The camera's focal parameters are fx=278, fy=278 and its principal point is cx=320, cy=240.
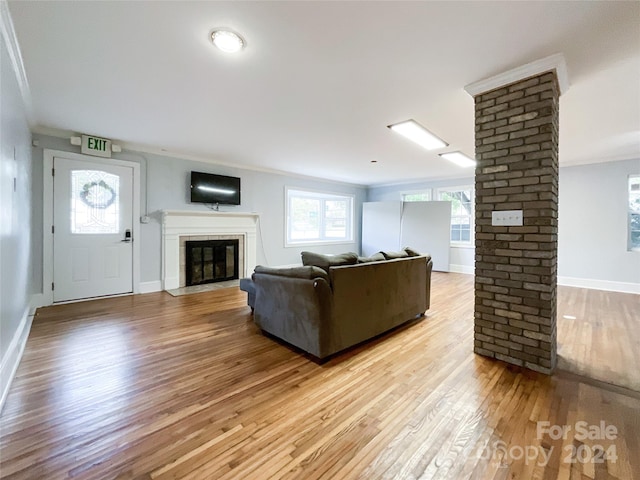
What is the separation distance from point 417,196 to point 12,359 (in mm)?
7851

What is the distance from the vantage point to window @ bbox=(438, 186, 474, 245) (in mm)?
6789

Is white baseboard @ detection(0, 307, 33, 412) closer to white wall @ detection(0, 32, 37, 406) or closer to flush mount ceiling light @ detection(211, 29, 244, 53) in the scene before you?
white wall @ detection(0, 32, 37, 406)

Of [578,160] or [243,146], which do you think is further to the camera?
[578,160]

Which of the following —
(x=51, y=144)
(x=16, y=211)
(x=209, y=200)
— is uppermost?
(x=51, y=144)

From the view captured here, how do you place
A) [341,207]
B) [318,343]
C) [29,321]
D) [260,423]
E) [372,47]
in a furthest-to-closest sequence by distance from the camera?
[341,207], [29,321], [318,343], [372,47], [260,423]

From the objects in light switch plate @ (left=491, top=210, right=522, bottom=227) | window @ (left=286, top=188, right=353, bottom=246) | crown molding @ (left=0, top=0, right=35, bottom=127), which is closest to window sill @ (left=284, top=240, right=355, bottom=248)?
window @ (left=286, top=188, right=353, bottom=246)

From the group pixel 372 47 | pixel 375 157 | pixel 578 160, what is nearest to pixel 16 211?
pixel 372 47

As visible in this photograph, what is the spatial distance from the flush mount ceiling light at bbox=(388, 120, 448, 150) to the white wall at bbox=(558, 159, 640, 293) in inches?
124

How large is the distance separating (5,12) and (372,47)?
230cm

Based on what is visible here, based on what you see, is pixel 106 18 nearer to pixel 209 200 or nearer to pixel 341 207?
pixel 209 200

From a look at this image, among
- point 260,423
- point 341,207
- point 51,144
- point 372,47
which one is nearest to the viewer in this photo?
point 260,423

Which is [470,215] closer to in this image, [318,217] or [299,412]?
[318,217]

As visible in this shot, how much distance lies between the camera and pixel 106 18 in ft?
5.73

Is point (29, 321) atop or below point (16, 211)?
below
